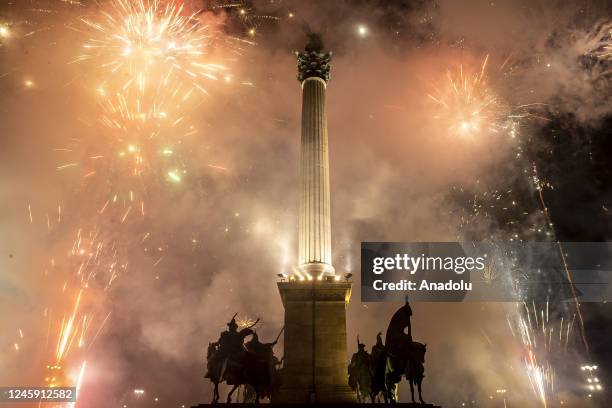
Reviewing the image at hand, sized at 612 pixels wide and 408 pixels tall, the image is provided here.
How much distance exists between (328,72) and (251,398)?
73.6 feet

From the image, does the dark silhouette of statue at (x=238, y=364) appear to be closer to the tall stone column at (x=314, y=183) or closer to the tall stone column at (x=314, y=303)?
the tall stone column at (x=314, y=303)

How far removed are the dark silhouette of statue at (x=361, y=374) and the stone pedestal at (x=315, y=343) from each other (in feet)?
7.53

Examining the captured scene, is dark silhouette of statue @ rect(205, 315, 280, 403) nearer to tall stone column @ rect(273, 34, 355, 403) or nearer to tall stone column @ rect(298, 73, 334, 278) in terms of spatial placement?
tall stone column @ rect(273, 34, 355, 403)

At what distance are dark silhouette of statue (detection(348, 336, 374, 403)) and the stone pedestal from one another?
229 centimetres

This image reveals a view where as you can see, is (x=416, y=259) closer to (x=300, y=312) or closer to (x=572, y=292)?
(x=300, y=312)

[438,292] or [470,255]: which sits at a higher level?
[470,255]

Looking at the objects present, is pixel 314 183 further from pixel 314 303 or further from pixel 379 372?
pixel 379 372

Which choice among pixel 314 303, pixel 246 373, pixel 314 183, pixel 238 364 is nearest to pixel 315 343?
pixel 314 303

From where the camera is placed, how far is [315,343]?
27938 mm

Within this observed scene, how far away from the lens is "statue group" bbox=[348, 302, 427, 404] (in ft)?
76.0

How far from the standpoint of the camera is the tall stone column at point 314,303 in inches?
1062

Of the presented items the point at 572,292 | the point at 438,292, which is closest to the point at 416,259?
the point at 438,292

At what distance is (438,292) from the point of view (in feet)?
96.7

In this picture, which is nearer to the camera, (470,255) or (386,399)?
(386,399)
